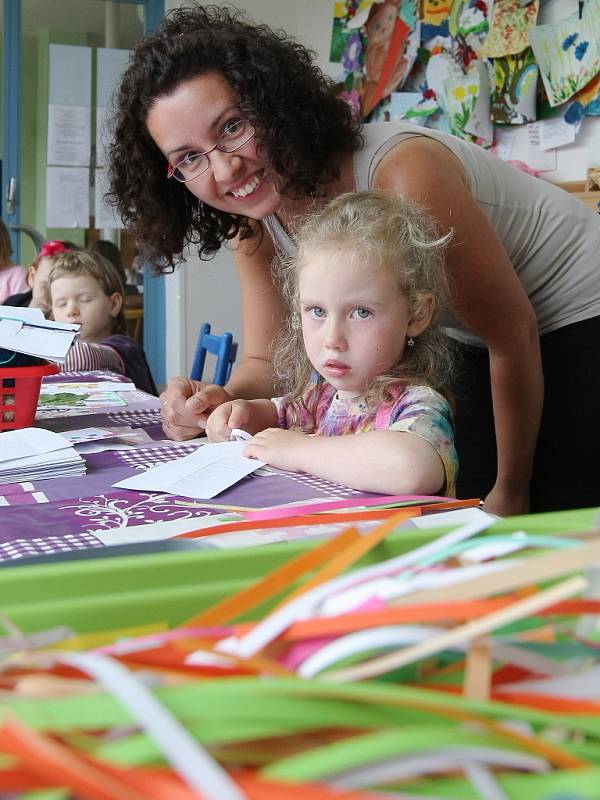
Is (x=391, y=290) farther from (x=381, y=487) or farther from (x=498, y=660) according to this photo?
(x=498, y=660)

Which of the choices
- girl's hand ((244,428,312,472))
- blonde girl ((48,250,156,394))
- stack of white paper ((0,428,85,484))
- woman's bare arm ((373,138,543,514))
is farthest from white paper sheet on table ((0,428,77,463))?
blonde girl ((48,250,156,394))

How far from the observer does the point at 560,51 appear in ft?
9.01

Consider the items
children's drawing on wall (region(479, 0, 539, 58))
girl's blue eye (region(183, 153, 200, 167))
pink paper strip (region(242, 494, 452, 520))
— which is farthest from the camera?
children's drawing on wall (region(479, 0, 539, 58))

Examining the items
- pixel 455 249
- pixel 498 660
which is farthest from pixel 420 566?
pixel 455 249

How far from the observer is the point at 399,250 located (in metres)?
1.17

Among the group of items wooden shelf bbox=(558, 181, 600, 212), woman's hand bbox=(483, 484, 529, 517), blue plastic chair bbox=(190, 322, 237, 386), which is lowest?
woman's hand bbox=(483, 484, 529, 517)

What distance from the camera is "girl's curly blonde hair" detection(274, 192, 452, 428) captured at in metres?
1.15

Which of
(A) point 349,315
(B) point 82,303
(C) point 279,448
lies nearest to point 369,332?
(A) point 349,315

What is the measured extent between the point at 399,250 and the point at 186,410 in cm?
46

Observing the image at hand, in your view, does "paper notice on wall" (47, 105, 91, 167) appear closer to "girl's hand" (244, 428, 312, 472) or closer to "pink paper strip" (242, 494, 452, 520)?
"girl's hand" (244, 428, 312, 472)

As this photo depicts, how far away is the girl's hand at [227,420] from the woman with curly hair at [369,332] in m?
0.12

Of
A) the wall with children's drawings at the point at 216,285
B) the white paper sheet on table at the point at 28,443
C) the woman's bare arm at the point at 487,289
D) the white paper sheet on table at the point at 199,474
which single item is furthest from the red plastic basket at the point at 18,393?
the wall with children's drawings at the point at 216,285

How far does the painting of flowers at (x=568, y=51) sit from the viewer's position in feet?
8.54

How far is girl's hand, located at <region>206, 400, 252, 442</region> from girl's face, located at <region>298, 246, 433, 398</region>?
0.20m
